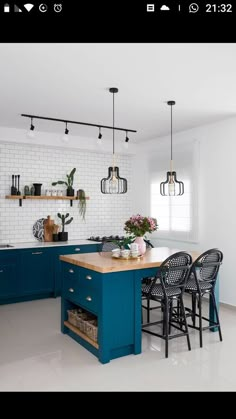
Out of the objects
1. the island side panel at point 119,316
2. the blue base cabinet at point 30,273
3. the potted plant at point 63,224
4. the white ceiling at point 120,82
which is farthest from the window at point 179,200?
the island side panel at point 119,316

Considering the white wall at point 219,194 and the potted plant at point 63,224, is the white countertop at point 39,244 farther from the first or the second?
the white wall at point 219,194

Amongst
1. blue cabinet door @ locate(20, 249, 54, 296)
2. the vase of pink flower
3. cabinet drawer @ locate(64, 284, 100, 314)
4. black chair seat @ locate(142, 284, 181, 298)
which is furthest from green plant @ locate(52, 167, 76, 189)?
black chair seat @ locate(142, 284, 181, 298)

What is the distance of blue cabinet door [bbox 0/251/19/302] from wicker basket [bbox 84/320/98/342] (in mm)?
2033

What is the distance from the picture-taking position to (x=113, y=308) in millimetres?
3270

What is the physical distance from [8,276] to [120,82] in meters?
3.24

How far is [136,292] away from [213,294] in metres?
1.03

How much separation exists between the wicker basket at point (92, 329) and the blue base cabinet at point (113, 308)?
66 millimetres

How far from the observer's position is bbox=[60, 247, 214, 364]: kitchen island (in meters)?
3.21

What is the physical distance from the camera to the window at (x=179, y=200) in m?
5.64

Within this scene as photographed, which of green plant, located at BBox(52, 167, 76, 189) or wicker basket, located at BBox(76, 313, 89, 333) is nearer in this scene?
wicker basket, located at BBox(76, 313, 89, 333)

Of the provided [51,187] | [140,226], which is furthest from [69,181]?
[140,226]
